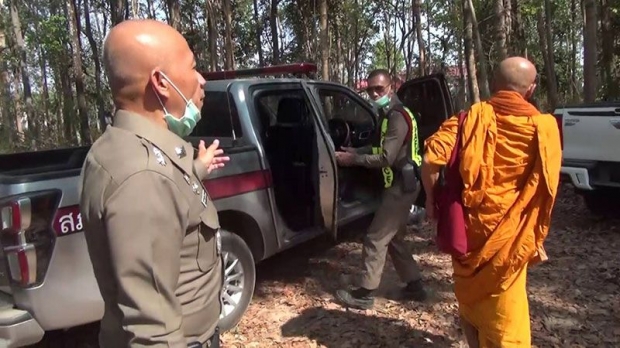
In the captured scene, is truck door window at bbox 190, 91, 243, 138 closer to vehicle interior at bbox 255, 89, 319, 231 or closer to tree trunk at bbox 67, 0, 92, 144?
vehicle interior at bbox 255, 89, 319, 231

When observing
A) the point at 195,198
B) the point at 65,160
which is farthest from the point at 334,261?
the point at 195,198

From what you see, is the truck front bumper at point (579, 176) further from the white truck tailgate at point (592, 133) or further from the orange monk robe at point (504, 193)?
the orange monk robe at point (504, 193)

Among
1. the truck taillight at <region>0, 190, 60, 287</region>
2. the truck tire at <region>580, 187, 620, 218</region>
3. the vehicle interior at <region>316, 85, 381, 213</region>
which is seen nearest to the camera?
the truck taillight at <region>0, 190, 60, 287</region>

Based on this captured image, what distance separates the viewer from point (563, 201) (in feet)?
24.4

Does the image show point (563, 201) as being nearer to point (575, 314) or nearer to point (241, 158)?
point (575, 314)

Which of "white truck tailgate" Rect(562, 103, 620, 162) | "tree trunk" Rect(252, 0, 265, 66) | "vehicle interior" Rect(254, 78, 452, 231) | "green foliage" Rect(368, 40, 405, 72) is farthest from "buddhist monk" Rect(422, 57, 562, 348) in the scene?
"green foliage" Rect(368, 40, 405, 72)

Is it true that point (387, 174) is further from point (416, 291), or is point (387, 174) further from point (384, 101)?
point (416, 291)

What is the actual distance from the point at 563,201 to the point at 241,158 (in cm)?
519

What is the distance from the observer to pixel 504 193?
284 centimetres

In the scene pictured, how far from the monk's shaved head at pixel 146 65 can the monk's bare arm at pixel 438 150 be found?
5.62ft

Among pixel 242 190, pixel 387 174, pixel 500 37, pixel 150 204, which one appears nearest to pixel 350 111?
pixel 387 174

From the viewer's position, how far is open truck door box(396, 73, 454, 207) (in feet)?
16.2

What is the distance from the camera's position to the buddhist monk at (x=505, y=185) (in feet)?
9.17

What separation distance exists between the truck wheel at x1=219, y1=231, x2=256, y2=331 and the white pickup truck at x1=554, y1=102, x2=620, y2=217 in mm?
3739
